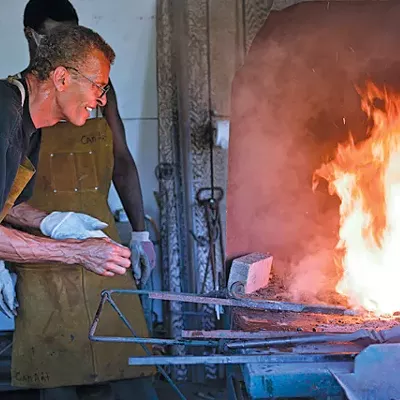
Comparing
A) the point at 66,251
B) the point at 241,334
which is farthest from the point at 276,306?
the point at 66,251

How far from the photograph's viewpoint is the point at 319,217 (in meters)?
Result: 2.46

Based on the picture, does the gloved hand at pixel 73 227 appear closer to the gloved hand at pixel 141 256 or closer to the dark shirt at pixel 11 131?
the dark shirt at pixel 11 131

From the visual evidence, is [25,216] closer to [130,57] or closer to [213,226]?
[213,226]

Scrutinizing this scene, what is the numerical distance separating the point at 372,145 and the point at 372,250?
0.44 metres

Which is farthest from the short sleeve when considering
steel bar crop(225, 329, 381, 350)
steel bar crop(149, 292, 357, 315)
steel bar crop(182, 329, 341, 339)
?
steel bar crop(225, 329, 381, 350)

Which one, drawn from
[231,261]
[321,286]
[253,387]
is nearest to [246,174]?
[231,261]

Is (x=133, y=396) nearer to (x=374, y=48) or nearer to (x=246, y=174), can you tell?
(x=246, y=174)

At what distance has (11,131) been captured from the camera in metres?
1.56

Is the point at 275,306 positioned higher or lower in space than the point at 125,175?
lower

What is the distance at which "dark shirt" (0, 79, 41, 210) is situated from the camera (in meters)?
1.53

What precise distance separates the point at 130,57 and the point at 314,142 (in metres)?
1.16

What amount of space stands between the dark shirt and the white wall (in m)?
1.38

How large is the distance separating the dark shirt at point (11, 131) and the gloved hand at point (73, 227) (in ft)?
0.95

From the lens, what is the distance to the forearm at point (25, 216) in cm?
207
